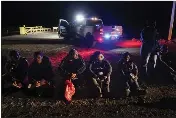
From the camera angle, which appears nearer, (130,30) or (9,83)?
(9,83)

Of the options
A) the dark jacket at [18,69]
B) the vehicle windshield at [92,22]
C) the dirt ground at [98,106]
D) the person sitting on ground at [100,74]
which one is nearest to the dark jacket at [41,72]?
the dark jacket at [18,69]

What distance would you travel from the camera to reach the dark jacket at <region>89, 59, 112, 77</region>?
7168 millimetres

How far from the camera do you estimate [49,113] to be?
6012 mm

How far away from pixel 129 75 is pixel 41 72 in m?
2.35

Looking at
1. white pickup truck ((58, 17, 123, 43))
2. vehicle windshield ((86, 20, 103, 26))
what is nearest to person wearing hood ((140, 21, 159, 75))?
white pickup truck ((58, 17, 123, 43))

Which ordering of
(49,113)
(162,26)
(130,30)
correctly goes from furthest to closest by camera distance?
(130,30) < (162,26) < (49,113)

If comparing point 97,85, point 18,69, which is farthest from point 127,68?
point 18,69

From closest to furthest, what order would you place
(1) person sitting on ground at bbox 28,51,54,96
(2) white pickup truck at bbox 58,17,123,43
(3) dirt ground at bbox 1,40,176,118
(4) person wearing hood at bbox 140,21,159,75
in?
1. (3) dirt ground at bbox 1,40,176,118
2. (1) person sitting on ground at bbox 28,51,54,96
3. (4) person wearing hood at bbox 140,21,159,75
4. (2) white pickup truck at bbox 58,17,123,43

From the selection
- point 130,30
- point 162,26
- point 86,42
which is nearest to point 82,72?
point 86,42

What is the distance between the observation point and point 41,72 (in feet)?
23.1

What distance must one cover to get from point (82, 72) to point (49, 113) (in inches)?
65.1

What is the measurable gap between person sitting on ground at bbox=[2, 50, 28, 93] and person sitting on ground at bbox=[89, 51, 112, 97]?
6.04 ft

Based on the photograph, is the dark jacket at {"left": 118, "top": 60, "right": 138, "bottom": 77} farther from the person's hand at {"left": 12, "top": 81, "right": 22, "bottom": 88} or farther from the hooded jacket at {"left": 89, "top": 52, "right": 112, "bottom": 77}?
the person's hand at {"left": 12, "top": 81, "right": 22, "bottom": 88}

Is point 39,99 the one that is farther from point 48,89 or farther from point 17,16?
point 17,16
